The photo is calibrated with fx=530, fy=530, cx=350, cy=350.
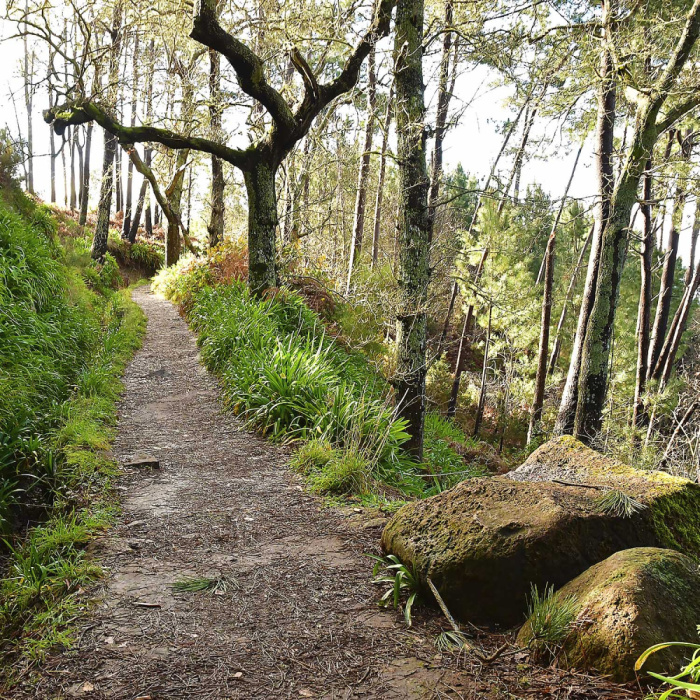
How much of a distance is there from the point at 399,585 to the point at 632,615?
1166mm

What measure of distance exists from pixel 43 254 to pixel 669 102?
37.2 feet

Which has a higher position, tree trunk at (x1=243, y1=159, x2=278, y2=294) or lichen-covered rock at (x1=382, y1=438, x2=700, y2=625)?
tree trunk at (x1=243, y1=159, x2=278, y2=294)

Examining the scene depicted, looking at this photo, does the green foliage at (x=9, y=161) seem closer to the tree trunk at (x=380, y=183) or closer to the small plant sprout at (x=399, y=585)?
the tree trunk at (x=380, y=183)

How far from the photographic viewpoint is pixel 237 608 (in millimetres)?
2674

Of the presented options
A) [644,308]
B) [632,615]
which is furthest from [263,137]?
[644,308]

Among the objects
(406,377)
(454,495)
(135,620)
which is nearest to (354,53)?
(406,377)

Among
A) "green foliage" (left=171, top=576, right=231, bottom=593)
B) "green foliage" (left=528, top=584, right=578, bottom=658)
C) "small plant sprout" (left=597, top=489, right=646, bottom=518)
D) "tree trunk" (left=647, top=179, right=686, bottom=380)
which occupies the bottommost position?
"green foliage" (left=171, top=576, right=231, bottom=593)

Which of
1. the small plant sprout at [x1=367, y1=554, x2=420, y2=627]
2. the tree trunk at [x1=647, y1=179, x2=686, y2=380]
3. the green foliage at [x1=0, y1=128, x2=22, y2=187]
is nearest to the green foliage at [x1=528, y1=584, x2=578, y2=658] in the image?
the small plant sprout at [x1=367, y1=554, x2=420, y2=627]

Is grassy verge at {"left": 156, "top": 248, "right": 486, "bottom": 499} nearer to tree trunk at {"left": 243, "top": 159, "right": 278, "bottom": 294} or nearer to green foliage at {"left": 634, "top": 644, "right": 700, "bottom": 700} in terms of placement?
tree trunk at {"left": 243, "top": 159, "right": 278, "bottom": 294}

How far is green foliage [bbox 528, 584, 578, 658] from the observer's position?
2133mm

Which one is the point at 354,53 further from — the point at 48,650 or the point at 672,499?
Result: the point at 48,650

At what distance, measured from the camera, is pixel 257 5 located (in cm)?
956

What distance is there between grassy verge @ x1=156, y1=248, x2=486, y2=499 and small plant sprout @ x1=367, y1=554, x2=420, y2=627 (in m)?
1.39

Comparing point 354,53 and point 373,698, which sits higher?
point 354,53
